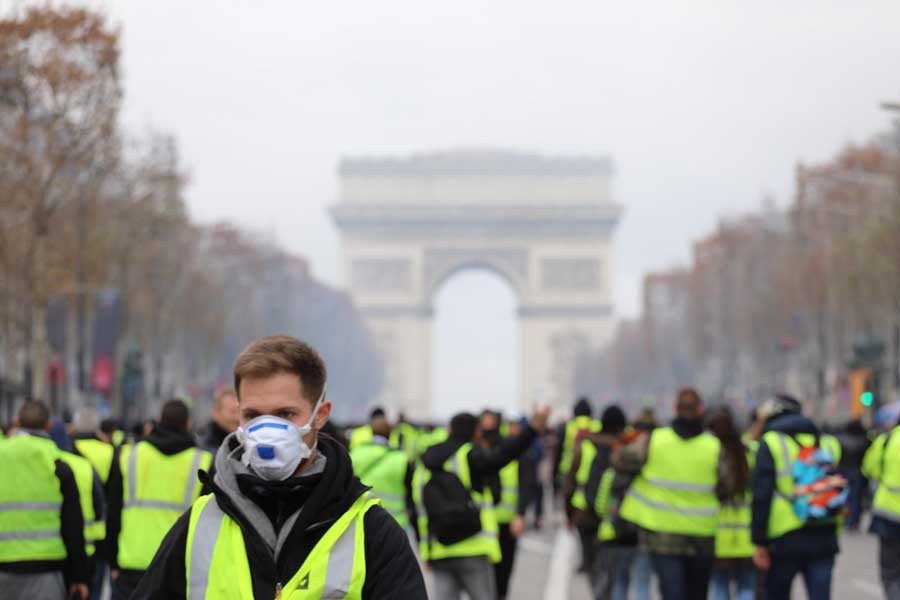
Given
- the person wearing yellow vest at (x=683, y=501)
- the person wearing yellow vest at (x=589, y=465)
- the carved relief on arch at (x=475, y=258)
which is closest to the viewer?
the person wearing yellow vest at (x=683, y=501)

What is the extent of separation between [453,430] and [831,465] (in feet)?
7.00

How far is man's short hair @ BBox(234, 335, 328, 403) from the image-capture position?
4945mm

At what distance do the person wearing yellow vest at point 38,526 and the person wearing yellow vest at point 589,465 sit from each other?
568 centimetres

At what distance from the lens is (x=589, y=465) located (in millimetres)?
16672

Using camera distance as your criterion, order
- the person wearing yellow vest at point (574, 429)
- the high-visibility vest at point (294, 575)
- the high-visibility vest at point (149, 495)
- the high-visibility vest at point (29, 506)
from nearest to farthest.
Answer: the high-visibility vest at point (294, 575), the high-visibility vest at point (29, 506), the high-visibility vest at point (149, 495), the person wearing yellow vest at point (574, 429)

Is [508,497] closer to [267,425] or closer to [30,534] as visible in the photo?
[30,534]

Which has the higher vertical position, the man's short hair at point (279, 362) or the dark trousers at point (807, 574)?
the man's short hair at point (279, 362)

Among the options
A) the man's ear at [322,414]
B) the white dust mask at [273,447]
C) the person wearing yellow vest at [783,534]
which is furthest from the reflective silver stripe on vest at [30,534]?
the white dust mask at [273,447]

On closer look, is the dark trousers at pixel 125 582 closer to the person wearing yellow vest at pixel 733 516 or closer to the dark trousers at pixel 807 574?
the dark trousers at pixel 807 574

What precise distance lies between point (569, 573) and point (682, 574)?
994 cm

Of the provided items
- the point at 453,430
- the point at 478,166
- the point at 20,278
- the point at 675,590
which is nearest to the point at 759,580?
the point at 675,590

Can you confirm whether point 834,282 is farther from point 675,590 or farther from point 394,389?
point 394,389

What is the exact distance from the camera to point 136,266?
183 ft

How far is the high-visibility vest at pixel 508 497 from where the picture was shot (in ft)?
51.5
